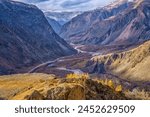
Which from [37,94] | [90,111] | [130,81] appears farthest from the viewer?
[130,81]

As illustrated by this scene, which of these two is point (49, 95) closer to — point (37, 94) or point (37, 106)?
point (37, 94)

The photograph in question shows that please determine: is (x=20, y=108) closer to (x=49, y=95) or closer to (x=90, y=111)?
(x=90, y=111)

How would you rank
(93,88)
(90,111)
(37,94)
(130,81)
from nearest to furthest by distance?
(90,111)
(37,94)
(93,88)
(130,81)

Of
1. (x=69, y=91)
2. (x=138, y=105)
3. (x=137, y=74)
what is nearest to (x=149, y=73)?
(x=137, y=74)

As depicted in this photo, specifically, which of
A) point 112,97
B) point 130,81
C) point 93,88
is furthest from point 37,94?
point 130,81

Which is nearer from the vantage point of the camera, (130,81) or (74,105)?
(74,105)

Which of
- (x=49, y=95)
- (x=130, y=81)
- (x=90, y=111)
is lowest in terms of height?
(x=130, y=81)

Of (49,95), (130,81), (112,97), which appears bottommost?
(130,81)

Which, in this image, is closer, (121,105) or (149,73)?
(121,105)

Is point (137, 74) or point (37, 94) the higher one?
point (37, 94)
